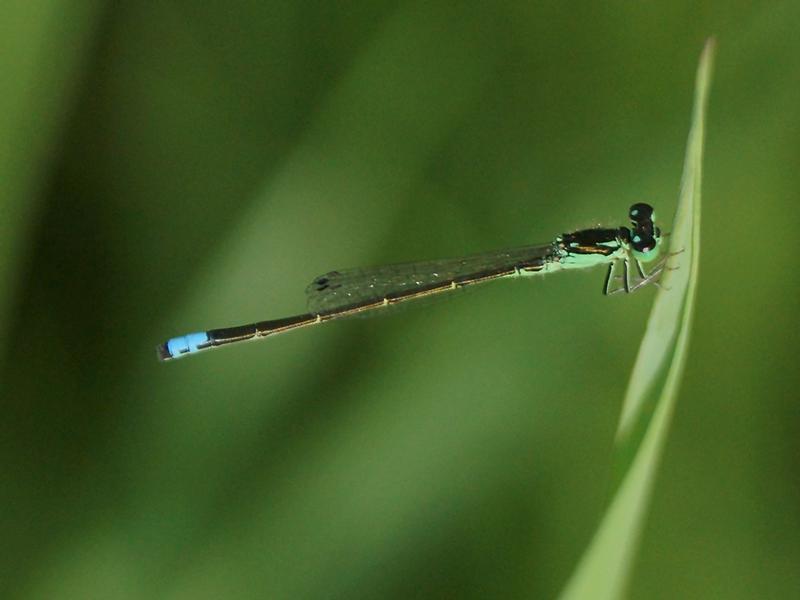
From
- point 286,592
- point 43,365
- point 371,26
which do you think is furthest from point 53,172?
point 286,592

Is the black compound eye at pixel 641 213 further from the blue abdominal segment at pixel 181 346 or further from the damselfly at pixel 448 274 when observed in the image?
the blue abdominal segment at pixel 181 346

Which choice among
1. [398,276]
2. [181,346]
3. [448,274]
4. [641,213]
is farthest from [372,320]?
[641,213]

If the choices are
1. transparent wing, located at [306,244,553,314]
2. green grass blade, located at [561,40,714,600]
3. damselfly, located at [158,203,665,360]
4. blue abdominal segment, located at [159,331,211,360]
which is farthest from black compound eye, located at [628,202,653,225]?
A: blue abdominal segment, located at [159,331,211,360]

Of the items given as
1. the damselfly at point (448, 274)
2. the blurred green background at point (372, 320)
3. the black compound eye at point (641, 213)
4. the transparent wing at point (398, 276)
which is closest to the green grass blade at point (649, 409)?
the blurred green background at point (372, 320)

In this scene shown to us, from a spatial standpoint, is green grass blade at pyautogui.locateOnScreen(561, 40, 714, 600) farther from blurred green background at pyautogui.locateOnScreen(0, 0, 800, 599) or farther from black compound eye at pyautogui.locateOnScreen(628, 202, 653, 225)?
black compound eye at pyautogui.locateOnScreen(628, 202, 653, 225)

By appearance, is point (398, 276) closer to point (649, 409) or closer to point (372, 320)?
point (372, 320)

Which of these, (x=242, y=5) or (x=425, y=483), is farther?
(x=242, y=5)

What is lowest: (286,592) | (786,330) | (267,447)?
(286,592)

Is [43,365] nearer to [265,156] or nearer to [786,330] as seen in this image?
[265,156]
